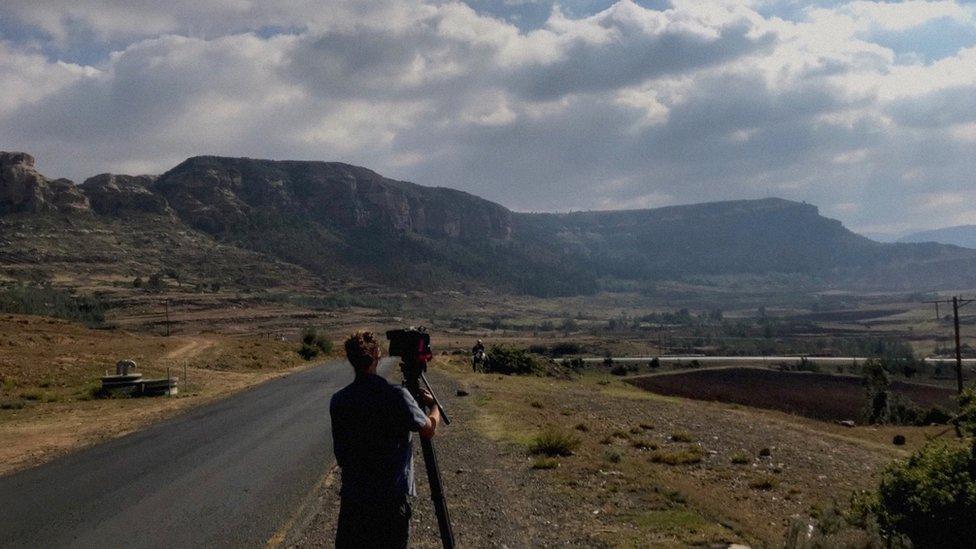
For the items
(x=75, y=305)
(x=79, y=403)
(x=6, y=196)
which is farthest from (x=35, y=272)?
(x=79, y=403)

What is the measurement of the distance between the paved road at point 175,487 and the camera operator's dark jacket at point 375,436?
3.53 metres

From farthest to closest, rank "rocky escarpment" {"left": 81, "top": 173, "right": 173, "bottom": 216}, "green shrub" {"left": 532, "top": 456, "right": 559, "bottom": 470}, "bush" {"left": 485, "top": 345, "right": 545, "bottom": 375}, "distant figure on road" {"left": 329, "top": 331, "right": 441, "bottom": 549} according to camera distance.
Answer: "rocky escarpment" {"left": 81, "top": 173, "right": 173, "bottom": 216} → "bush" {"left": 485, "top": 345, "right": 545, "bottom": 375} → "green shrub" {"left": 532, "top": 456, "right": 559, "bottom": 470} → "distant figure on road" {"left": 329, "top": 331, "right": 441, "bottom": 549}

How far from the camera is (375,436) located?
18.0 feet

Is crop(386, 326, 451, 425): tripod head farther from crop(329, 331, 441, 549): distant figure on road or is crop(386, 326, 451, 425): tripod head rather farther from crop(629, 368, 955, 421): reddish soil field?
crop(629, 368, 955, 421): reddish soil field

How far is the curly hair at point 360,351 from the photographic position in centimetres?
560

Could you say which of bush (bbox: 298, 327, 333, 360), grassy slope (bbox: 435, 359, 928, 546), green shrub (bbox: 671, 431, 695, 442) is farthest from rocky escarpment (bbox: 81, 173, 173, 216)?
green shrub (bbox: 671, 431, 695, 442)

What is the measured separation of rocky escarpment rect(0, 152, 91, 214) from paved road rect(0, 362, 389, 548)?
423 feet

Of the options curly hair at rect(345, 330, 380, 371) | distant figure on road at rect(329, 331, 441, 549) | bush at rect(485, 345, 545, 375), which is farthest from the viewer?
bush at rect(485, 345, 545, 375)

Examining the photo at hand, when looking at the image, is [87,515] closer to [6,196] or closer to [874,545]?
[874,545]

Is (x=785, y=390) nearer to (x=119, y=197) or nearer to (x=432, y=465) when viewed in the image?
(x=432, y=465)

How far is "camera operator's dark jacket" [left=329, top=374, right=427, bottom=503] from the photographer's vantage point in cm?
547

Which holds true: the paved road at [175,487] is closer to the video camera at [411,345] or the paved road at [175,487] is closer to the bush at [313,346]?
the video camera at [411,345]

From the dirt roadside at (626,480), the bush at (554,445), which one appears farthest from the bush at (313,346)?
the bush at (554,445)

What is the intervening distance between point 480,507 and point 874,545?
4587 millimetres
